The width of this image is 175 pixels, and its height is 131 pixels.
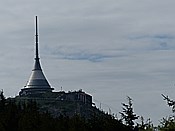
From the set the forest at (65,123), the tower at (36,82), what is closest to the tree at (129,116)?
the forest at (65,123)

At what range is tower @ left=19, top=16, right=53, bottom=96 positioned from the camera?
190375mm

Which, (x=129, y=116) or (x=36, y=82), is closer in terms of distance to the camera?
(x=129, y=116)

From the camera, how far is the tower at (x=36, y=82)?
625 feet

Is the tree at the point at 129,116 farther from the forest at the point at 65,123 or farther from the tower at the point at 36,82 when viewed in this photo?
the tower at the point at 36,82

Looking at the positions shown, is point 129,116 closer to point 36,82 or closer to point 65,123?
point 65,123

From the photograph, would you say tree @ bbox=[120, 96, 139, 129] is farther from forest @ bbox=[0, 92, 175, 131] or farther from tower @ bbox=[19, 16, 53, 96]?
tower @ bbox=[19, 16, 53, 96]

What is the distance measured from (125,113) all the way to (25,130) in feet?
22.3

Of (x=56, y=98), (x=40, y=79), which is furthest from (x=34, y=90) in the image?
(x=56, y=98)

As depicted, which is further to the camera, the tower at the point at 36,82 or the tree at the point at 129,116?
the tower at the point at 36,82

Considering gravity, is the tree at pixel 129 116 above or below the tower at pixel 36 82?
below

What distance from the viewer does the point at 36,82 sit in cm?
19375

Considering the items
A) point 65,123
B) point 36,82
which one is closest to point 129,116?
point 65,123

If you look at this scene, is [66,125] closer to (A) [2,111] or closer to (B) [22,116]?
(B) [22,116]

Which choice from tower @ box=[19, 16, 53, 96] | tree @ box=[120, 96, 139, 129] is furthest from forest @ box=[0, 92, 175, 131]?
tower @ box=[19, 16, 53, 96]
